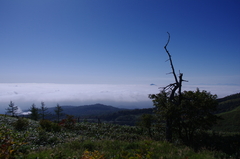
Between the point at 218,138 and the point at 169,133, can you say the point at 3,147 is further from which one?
the point at 218,138

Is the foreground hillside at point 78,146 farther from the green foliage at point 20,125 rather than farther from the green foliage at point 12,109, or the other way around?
the green foliage at point 12,109

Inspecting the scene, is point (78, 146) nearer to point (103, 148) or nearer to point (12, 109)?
point (103, 148)

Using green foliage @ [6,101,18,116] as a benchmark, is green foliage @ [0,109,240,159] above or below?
above

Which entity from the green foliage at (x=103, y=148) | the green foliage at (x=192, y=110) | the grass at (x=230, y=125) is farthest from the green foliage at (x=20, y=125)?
the grass at (x=230, y=125)

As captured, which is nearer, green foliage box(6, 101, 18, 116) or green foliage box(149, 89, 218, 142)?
green foliage box(149, 89, 218, 142)

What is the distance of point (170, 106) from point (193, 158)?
793 centimetres

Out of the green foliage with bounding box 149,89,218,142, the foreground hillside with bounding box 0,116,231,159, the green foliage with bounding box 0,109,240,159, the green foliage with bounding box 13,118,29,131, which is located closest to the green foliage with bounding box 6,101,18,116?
the foreground hillside with bounding box 0,116,231,159

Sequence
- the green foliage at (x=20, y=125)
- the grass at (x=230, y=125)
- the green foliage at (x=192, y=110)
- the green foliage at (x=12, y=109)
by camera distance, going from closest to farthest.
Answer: the green foliage at (x=192, y=110) < the green foliage at (x=20, y=125) < the grass at (x=230, y=125) < the green foliage at (x=12, y=109)

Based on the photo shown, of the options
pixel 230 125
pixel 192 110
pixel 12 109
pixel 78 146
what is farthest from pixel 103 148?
pixel 230 125

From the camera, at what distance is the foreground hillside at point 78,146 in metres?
4.85

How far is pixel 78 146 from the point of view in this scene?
9.02 metres

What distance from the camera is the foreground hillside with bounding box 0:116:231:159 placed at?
4848mm

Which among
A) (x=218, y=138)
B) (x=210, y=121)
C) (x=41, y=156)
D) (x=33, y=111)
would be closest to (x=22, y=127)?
(x=41, y=156)

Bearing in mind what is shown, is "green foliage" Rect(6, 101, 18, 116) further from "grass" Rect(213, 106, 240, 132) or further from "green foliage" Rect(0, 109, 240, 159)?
"grass" Rect(213, 106, 240, 132)
